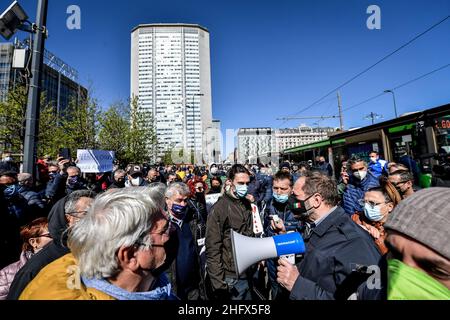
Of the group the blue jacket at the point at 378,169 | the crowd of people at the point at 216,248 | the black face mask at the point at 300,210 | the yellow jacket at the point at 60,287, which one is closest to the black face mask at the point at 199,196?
the crowd of people at the point at 216,248

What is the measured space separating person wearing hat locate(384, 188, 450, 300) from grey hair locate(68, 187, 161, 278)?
3.77 feet

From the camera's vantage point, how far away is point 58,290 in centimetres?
97

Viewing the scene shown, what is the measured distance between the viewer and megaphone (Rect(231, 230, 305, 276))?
1603 millimetres

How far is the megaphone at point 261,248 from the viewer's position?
160 centimetres

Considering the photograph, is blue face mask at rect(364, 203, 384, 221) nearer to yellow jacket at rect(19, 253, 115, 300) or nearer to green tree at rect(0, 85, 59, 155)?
yellow jacket at rect(19, 253, 115, 300)

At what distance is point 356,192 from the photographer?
4.37m

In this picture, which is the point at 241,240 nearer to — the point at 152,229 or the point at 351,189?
the point at 152,229

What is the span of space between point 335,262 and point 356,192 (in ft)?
10.7

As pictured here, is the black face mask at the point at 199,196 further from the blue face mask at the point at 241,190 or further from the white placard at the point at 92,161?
the white placard at the point at 92,161

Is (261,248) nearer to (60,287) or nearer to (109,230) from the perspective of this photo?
(109,230)

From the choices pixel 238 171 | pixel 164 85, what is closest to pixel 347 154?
pixel 238 171

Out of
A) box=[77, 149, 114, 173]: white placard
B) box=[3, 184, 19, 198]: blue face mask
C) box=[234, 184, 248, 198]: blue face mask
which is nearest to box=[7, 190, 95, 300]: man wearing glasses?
box=[234, 184, 248, 198]: blue face mask

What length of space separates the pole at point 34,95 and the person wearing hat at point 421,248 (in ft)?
16.8
